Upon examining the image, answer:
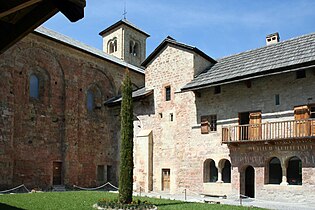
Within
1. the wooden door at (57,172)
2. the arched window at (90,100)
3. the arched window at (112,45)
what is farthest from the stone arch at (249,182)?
the arched window at (112,45)

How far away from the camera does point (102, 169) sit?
2630cm

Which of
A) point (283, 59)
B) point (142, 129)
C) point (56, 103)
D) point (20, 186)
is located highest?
point (283, 59)

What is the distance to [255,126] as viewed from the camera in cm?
1819

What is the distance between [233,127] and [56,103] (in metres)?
12.0

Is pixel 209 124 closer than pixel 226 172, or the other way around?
pixel 209 124

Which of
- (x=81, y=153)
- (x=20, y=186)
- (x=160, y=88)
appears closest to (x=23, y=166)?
(x=20, y=186)

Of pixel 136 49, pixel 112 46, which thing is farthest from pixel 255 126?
pixel 112 46

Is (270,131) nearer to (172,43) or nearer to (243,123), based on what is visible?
(243,123)

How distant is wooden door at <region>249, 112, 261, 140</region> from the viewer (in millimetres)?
17969

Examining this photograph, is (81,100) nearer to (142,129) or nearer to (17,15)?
(142,129)

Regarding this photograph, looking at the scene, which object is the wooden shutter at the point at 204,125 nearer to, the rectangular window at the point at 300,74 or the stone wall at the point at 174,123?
the stone wall at the point at 174,123

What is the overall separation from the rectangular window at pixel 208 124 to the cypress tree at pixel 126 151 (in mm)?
7037

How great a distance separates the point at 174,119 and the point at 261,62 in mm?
6673

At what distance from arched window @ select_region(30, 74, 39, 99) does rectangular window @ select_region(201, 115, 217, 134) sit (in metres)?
11.0
